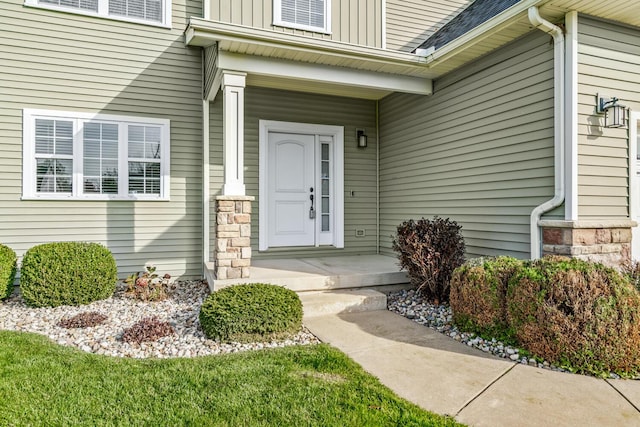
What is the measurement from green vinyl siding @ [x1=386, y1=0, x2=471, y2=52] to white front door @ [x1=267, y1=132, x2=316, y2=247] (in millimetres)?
2213

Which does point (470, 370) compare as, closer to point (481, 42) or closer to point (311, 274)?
point (311, 274)

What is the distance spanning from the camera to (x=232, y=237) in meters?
4.68

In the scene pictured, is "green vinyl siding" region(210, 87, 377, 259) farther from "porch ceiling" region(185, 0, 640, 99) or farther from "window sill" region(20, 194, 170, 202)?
"window sill" region(20, 194, 170, 202)

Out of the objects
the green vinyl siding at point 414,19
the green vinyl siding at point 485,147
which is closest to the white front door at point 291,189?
the green vinyl siding at point 485,147

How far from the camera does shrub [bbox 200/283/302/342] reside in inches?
135

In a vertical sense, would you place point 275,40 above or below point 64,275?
above

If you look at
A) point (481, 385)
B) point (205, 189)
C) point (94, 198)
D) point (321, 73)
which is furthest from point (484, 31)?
point (94, 198)

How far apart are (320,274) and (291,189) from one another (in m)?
2.06

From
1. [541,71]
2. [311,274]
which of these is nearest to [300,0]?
[541,71]

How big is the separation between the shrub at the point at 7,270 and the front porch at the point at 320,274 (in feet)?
7.34

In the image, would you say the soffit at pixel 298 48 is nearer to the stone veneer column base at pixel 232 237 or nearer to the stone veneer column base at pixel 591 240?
the stone veneer column base at pixel 232 237

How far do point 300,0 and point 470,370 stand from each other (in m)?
5.63

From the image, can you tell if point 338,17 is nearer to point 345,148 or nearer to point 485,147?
point 345,148

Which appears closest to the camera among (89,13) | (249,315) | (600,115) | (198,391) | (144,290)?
(198,391)
